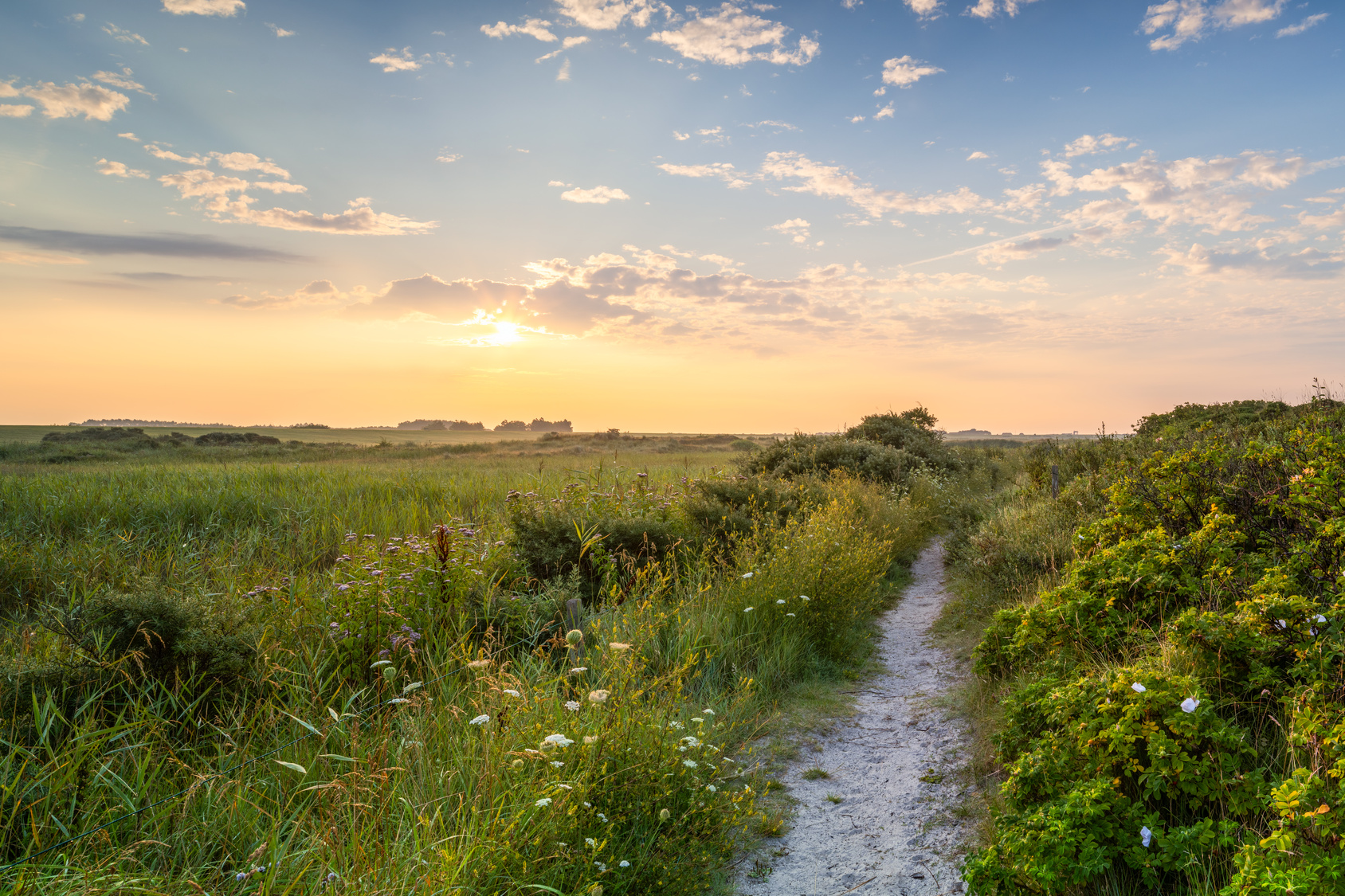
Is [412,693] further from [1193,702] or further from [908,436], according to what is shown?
[908,436]

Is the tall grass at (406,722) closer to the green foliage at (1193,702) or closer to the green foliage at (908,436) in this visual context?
the green foliage at (1193,702)

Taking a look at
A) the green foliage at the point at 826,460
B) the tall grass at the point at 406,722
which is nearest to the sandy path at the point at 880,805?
the tall grass at the point at 406,722

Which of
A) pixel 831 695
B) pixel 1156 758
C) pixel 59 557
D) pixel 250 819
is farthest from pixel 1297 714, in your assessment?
pixel 59 557

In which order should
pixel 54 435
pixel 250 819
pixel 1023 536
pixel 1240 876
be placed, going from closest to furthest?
pixel 1240 876 → pixel 250 819 → pixel 1023 536 → pixel 54 435

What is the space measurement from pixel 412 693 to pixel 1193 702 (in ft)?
15.6

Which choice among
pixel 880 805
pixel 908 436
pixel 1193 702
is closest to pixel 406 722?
pixel 880 805

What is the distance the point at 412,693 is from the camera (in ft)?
15.8

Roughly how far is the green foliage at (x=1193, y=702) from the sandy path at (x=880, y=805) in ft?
1.85

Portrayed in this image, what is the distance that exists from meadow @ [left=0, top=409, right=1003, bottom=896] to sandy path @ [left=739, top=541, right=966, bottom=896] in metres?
0.35

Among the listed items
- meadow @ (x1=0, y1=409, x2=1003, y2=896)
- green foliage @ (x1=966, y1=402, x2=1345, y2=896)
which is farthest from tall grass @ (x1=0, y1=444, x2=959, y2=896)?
green foliage @ (x1=966, y1=402, x2=1345, y2=896)

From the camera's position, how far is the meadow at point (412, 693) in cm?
323

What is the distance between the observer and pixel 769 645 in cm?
671

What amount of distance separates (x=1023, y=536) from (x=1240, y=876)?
23.4 feet

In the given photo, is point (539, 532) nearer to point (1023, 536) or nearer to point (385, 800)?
point (385, 800)
